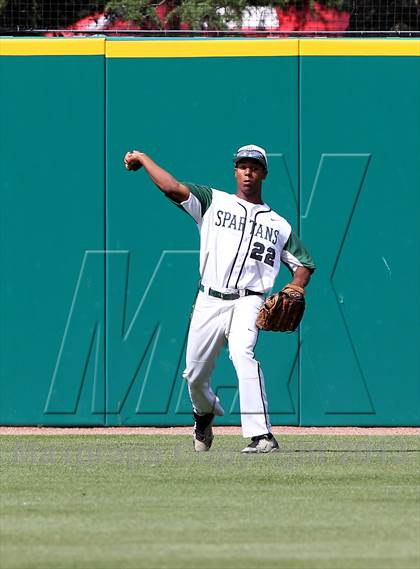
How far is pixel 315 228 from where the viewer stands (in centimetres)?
1083

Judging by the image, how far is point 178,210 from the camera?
428 inches

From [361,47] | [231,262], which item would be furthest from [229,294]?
[361,47]

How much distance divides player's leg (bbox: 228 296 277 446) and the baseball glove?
0.26ft

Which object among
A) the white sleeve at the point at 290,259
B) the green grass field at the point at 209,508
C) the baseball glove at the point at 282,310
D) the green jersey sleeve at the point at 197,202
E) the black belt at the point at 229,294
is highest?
the green jersey sleeve at the point at 197,202

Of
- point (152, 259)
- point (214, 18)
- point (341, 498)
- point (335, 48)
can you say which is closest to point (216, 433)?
point (152, 259)

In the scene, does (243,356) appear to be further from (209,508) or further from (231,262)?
(209,508)

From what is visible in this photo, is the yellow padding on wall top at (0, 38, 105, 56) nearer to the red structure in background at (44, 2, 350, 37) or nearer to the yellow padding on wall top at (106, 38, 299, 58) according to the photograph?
the yellow padding on wall top at (106, 38, 299, 58)

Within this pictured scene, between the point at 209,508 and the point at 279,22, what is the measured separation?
29.6 ft

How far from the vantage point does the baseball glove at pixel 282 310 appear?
839 centimetres

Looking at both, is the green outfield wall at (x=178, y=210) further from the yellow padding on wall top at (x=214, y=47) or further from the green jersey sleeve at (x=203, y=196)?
the green jersey sleeve at (x=203, y=196)

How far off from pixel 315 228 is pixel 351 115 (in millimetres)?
920

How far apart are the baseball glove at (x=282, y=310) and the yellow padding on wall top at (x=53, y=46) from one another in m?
3.19

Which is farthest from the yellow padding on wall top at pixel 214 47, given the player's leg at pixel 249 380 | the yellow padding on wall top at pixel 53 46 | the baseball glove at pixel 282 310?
the player's leg at pixel 249 380

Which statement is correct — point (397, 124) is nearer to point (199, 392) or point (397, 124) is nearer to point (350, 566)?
point (199, 392)
